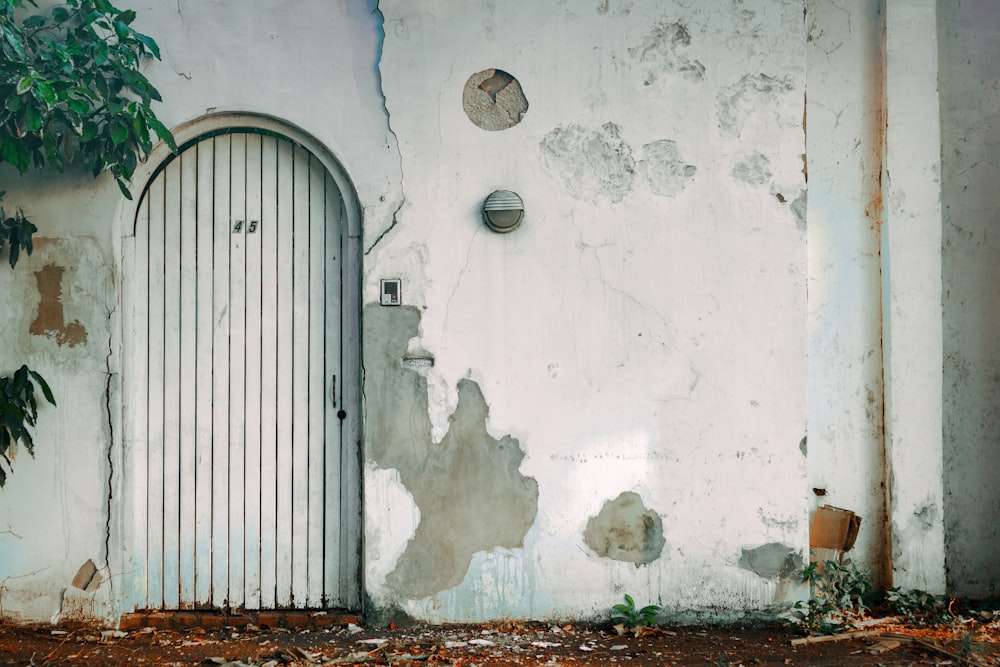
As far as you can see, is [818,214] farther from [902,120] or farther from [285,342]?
[285,342]

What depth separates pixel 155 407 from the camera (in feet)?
13.5

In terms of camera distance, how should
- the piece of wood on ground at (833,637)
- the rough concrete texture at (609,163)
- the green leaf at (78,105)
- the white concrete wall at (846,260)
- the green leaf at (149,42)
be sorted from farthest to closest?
the white concrete wall at (846,260), the rough concrete texture at (609,163), the piece of wood on ground at (833,637), the green leaf at (149,42), the green leaf at (78,105)

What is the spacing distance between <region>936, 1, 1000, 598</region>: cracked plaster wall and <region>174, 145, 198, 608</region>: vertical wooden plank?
424cm

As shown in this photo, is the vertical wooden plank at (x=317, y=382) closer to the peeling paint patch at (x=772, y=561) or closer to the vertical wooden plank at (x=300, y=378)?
the vertical wooden plank at (x=300, y=378)

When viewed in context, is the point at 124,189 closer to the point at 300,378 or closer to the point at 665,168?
the point at 300,378

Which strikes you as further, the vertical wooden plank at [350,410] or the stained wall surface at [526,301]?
the vertical wooden plank at [350,410]

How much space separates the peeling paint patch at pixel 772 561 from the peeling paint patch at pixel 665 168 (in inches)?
75.6

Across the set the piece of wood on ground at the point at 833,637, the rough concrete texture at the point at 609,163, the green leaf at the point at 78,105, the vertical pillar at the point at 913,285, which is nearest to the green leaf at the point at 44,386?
the green leaf at the point at 78,105

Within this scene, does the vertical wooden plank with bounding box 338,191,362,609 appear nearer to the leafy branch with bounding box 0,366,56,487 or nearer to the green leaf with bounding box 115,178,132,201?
the green leaf with bounding box 115,178,132,201

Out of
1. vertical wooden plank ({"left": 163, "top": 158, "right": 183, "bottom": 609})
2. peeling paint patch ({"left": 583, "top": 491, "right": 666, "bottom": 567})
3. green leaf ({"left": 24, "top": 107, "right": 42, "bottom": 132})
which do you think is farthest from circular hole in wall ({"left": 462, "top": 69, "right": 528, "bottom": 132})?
peeling paint patch ({"left": 583, "top": 491, "right": 666, "bottom": 567})

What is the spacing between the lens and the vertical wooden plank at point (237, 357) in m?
4.12

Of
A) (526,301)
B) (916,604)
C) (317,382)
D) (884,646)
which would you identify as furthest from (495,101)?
(916,604)

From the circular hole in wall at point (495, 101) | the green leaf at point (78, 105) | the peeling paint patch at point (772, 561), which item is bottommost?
the peeling paint patch at point (772, 561)

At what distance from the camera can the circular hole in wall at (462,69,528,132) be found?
13.3 ft
